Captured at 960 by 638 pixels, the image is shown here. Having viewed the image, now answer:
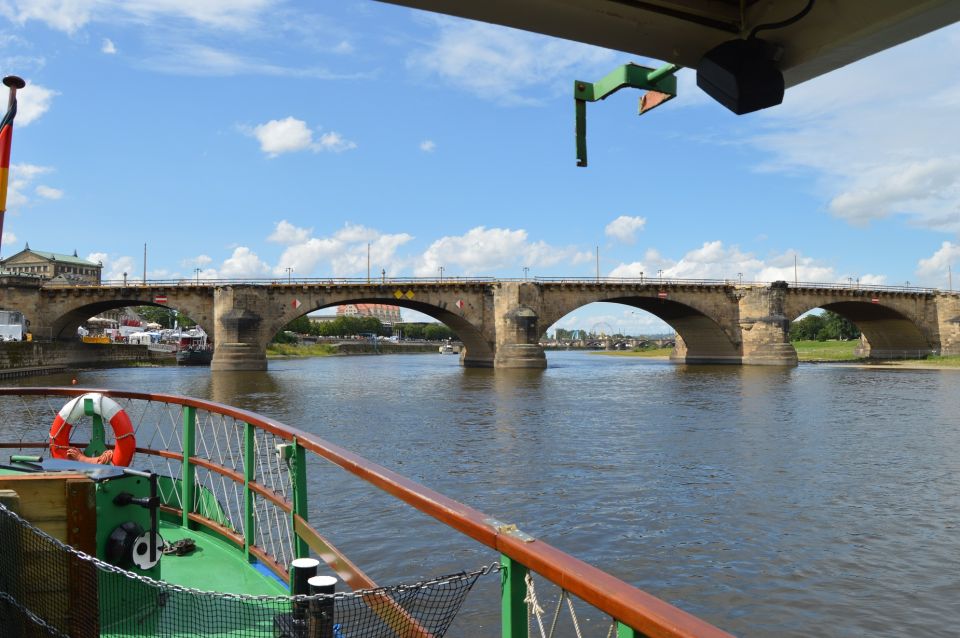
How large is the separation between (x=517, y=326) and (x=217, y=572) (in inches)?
1860

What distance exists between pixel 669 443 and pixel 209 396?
2062 centimetres

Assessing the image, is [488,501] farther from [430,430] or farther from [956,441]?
[956,441]

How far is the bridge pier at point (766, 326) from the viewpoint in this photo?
5794cm

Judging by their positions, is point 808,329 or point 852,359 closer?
point 852,359

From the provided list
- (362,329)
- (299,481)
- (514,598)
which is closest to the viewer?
(514,598)

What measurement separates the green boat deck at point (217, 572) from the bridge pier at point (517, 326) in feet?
153

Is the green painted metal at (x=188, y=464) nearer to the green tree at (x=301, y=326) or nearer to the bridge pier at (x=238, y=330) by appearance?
the bridge pier at (x=238, y=330)

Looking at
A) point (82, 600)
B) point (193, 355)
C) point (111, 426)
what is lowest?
point (193, 355)

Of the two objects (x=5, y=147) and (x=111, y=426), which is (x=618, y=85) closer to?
(x=5, y=147)

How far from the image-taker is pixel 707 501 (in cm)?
1174

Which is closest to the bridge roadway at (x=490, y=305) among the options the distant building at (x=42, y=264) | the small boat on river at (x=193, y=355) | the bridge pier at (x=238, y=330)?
the bridge pier at (x=238, y=330)

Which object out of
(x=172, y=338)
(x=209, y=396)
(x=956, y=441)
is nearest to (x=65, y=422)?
(x=956, y=441)

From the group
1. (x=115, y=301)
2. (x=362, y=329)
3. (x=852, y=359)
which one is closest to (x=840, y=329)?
(x=852, y=359)

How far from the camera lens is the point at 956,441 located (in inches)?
689
